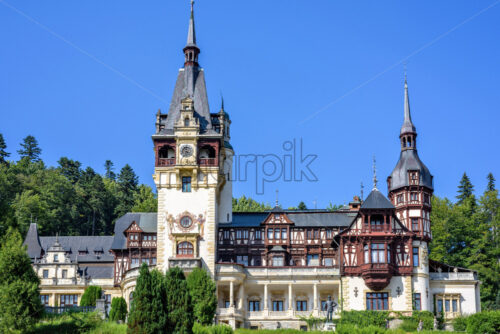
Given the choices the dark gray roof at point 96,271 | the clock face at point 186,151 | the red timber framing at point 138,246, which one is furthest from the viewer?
the dark gray roof at point 96,271

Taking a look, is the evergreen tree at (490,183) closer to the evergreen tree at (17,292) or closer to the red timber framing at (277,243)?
the red timber framing at (277,243)

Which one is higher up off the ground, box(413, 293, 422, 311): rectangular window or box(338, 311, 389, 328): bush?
box(413, 293, 422, 311): rectangular window

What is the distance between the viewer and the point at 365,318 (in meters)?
58.7

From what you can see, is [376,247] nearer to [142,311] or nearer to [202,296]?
[202,296]

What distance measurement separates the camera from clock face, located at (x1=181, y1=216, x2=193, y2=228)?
62.7m

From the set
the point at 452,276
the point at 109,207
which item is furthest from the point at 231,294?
the point at 109,207

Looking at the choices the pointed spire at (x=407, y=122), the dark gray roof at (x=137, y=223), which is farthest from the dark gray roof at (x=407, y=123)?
the dark gray roof at (x=137, y=223)

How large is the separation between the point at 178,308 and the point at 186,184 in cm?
2320

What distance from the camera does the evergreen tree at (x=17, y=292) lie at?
1714 inches

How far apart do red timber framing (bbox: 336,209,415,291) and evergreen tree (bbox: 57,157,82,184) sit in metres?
64.5

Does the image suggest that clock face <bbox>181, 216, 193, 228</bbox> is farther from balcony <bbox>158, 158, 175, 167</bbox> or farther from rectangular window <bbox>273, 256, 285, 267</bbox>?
rectangular window <bbox>273, 256, 285, 267</bbox>

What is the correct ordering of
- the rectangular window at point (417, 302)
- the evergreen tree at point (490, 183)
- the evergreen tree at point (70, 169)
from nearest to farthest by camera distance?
the rectangular window at point (417, 302) < the evergreen tree at point (490, 183) < the evergreen tree at point (70, 169)

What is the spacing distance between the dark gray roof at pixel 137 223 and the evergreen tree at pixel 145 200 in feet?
77.7

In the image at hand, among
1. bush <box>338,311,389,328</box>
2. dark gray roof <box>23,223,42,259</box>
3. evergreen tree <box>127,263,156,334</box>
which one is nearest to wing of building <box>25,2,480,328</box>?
bush <box>338,311,389,328</box>
